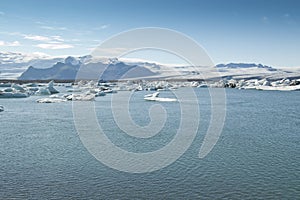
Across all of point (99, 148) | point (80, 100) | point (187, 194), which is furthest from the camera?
point (80, 100)

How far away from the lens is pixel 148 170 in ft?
20.8

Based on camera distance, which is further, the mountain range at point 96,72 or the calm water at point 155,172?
the mountain range at point 96,72

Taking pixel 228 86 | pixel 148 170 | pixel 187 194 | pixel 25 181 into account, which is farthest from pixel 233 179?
pixel 228 86

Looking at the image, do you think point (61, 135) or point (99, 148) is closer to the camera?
point (99, 148)

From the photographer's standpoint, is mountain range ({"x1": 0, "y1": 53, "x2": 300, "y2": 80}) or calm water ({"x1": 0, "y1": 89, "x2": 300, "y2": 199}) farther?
mountain range ({"x1": 0, "y1": 53, "x2": 300, "y2": 80})

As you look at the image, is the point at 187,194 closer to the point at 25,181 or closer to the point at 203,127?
the point at 25,181

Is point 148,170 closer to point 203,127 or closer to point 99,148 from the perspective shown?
point 99,148

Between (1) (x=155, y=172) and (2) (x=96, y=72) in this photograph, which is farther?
(2) (x=96, y=72)

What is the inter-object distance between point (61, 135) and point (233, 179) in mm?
5129

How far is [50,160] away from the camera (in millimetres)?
6844

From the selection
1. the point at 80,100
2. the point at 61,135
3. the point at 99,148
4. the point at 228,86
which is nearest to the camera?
the point at 99,148

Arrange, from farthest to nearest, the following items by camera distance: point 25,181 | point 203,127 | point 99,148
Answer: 1. point 203,127
2. point 99,148
3. point 25,181

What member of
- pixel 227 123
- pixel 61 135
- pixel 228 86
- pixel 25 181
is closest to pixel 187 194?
pixel 25 181

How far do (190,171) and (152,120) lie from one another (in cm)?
620
